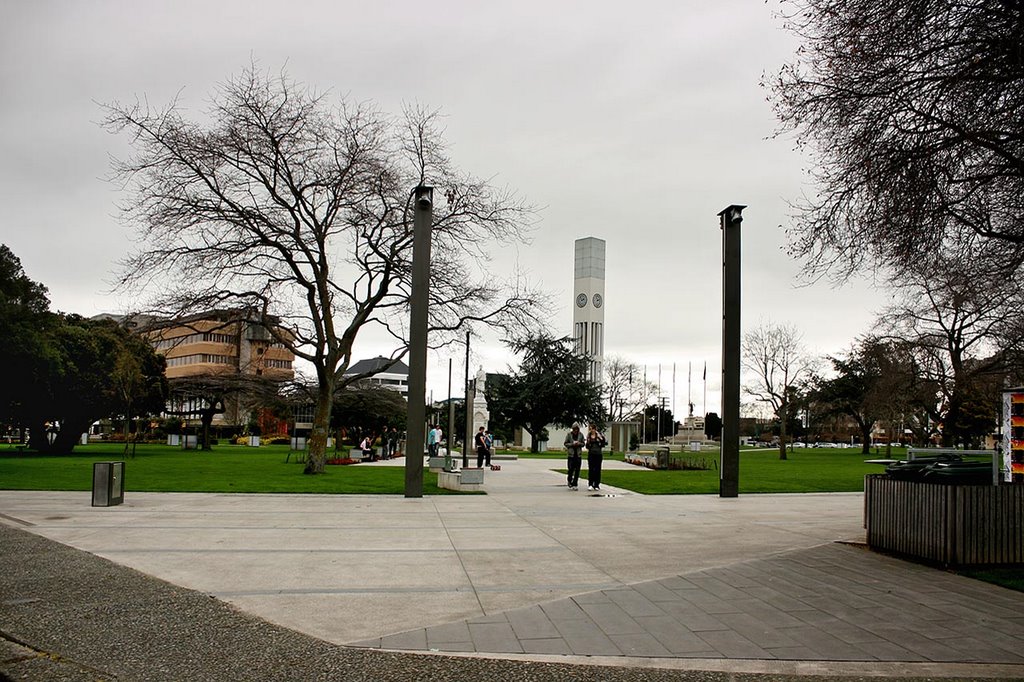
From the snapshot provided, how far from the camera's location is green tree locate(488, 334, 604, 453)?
63.7m

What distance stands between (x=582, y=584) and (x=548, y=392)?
5478 centimetres

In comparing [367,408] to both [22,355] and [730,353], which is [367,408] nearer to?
[22,355]

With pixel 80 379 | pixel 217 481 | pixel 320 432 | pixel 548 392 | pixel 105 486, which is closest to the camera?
pixel 105 486

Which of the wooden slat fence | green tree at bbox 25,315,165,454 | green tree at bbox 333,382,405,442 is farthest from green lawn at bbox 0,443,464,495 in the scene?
green tree at bbox 333,382,405,442

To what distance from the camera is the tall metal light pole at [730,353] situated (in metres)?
20.8

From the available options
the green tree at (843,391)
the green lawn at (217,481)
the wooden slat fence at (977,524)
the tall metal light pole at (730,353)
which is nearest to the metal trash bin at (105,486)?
the green lawn at (217,481)

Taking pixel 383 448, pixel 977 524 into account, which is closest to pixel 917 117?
pixel 977 524

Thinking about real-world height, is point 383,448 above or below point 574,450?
below

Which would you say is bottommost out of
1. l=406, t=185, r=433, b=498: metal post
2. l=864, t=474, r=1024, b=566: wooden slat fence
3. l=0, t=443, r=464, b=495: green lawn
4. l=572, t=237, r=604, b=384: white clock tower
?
l=0, t=443, r=464, b=495: green lawn

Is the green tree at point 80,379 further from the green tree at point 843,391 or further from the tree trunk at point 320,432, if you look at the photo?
the green tree at point 843,391

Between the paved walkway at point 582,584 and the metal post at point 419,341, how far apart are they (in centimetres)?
359

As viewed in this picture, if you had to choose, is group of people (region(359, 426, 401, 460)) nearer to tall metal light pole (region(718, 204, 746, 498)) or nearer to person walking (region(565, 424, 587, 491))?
person walking (region(565, 424, 587, 491))

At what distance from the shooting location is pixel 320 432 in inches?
1086

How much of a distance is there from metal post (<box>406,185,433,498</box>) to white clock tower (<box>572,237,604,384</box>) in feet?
244
